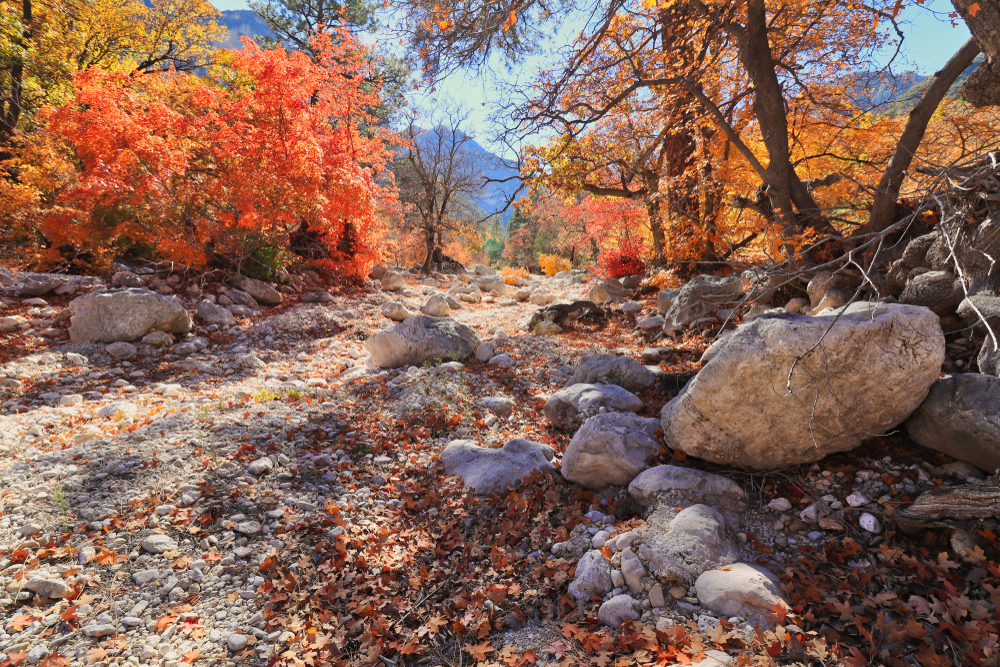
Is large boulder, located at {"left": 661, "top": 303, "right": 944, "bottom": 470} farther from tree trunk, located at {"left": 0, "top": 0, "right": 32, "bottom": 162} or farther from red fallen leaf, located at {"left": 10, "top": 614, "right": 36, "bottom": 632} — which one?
tree trunk, located at {"left": 0, "top": 0, "right": 32, "bottom": 162}

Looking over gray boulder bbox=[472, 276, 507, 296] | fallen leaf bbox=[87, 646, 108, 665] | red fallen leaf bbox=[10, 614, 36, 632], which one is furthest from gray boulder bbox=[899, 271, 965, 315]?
gray boulder bbox=[472, 276, 507, 296]

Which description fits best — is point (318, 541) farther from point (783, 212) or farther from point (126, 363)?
point (783, 212)

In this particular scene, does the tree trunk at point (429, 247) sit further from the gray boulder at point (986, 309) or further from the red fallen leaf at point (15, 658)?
the red fallen leaf at point (15, 658)

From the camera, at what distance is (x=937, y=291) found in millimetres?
4074

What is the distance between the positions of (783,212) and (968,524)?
471 centimetres

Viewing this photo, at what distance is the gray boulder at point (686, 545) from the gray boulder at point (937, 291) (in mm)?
3303

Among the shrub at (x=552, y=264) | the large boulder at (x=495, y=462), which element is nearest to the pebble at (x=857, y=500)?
the large boulder at (x=495, y=462)

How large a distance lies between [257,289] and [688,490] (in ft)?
32.6

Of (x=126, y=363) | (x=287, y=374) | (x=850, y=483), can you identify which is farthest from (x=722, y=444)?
(x=126, y=363)

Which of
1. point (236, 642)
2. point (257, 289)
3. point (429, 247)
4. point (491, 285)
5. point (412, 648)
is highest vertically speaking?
point (429, 247)

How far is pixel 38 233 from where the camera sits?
8.62 m

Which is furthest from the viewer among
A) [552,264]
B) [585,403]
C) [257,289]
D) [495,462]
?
[552,264]

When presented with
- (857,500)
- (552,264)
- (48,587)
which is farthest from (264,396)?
(552,264)

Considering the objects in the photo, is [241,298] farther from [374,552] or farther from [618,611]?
[618,611]
